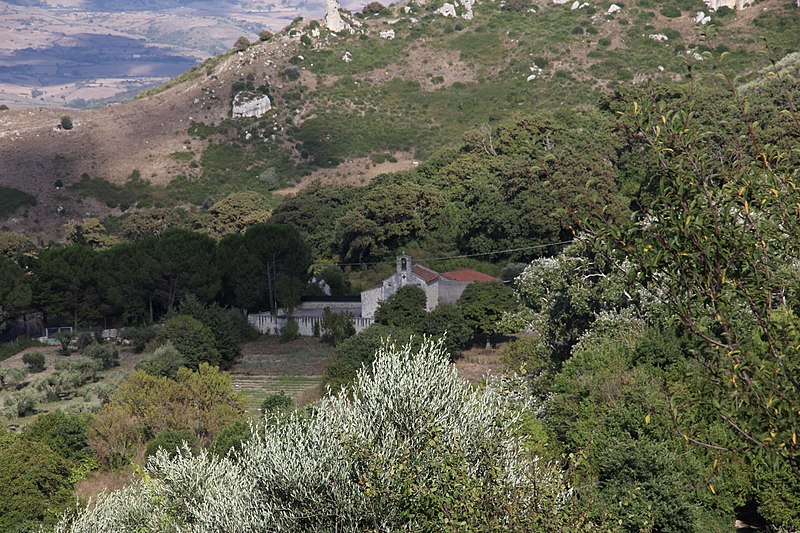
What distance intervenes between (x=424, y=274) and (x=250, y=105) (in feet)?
209

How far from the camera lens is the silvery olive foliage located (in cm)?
1122

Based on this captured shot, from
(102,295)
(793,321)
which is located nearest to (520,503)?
(793,321)

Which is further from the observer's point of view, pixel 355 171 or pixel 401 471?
pixel 355 171

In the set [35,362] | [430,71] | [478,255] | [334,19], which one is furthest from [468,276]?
[334,19]

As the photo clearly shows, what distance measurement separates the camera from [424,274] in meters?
57.6

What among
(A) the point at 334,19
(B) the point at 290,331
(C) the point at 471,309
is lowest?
(B) the point at 290,331

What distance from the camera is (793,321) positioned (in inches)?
311

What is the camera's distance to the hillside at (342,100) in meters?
104

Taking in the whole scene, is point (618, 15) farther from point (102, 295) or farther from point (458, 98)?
point (102, 295)

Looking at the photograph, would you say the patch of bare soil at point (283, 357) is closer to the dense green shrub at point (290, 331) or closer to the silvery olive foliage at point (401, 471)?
the dense green shrub at point (290, 331)

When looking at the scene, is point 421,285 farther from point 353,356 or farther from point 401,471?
point 401,471

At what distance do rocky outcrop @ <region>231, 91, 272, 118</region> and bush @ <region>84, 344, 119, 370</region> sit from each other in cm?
6412

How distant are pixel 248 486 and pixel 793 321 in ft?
29.4

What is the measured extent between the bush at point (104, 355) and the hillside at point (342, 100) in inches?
1753
